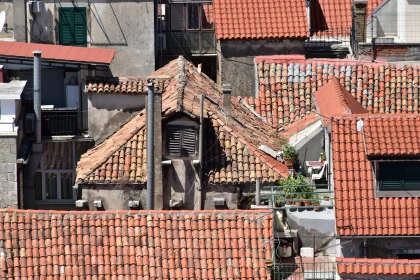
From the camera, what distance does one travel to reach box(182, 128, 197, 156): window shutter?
158 ft

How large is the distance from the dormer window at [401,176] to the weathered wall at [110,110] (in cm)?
1144

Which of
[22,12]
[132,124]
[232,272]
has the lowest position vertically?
[232,272]

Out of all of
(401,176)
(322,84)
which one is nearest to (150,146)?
(401,176)

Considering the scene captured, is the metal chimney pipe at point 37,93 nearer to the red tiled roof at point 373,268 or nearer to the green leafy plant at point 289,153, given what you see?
the green leafy plant at point 289,153

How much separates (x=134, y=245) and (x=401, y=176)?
6651 millimetres

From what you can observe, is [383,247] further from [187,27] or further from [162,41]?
[187,27]

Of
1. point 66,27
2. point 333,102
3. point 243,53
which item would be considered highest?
point 66,27

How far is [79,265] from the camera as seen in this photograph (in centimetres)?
4125

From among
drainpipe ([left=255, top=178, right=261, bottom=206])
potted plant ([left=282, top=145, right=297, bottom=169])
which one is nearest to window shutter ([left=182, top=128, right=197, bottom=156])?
drainpipe ([left=255, top=178, right=261, bottom=206])

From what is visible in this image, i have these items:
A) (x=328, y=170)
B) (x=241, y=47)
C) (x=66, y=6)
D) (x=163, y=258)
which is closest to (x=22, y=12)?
(x=66, y=6)

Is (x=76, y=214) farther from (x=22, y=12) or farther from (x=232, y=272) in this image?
(x=22, y=12)

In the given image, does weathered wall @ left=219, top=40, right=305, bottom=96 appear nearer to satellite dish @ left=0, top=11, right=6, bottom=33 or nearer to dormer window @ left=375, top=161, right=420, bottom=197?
satellite dish @ left=0, top=11, right=6, bottom=33

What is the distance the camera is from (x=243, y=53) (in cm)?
6166

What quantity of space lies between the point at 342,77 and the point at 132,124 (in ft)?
32.1
